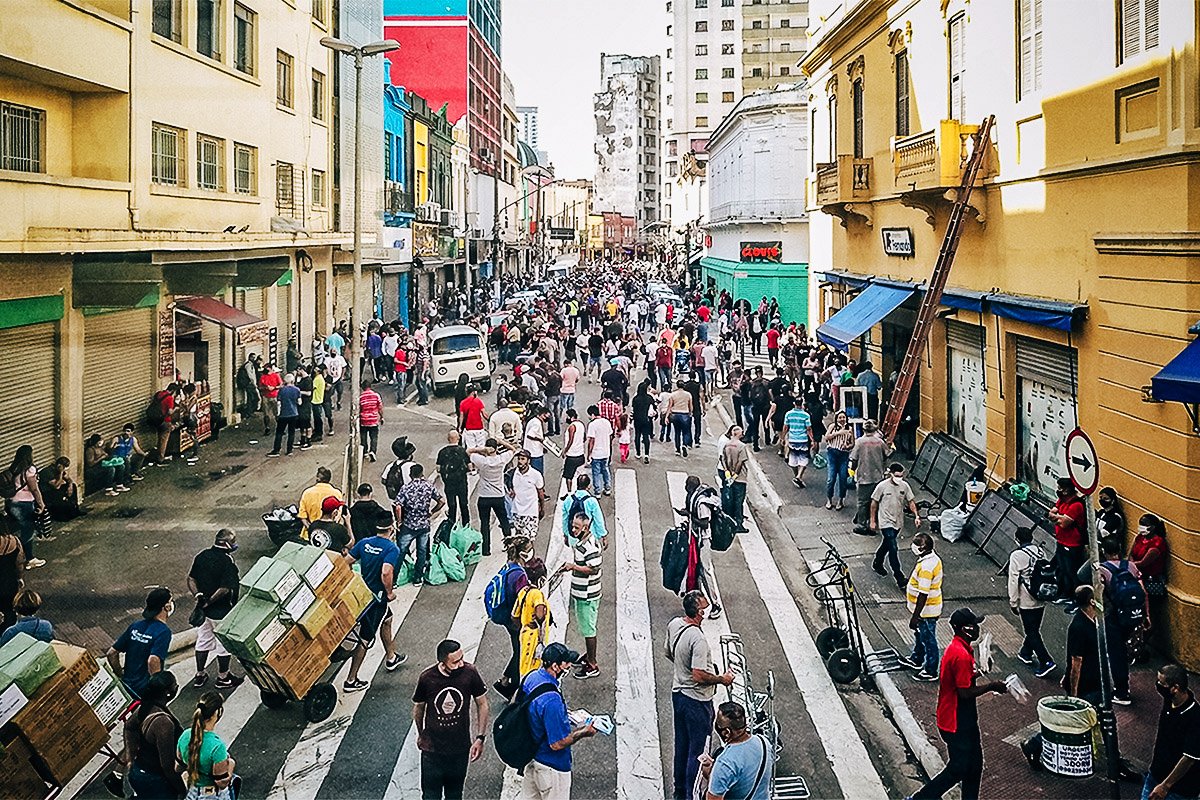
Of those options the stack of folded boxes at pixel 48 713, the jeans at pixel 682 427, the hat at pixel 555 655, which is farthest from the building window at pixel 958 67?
the stack of folded boxes at pixel 48 713

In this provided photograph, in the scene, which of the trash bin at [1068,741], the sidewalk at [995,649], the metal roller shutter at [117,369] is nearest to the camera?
the trash bin at [1068,741]

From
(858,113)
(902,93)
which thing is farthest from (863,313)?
(858,113)

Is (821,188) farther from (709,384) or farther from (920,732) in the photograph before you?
(920,732)

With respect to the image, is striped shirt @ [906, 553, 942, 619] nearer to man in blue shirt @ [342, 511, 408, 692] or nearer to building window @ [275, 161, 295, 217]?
man in blue shirt @ [342, 511, 408, 692]

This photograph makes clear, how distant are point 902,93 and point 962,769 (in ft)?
53.8

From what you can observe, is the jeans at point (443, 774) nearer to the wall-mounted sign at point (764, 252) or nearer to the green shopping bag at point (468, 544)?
the green shopping bag at point (468, 544)

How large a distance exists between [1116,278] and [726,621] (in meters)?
5.83

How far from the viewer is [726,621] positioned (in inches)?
453

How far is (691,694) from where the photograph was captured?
7586 millimetres

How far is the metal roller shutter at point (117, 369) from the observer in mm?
16953

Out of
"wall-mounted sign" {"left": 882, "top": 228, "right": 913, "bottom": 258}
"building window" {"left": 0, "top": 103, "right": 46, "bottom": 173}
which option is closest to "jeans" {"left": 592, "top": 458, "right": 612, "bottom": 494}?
"wall-mounted sign" {"left": 882, "top": 228, "right": 913, "bottom": 258}

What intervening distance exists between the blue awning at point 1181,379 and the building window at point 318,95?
2483cm

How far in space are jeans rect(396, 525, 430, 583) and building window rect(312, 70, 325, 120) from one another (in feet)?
65.2

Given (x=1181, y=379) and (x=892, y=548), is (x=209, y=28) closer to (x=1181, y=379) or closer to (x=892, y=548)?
(x=892, y=548)
